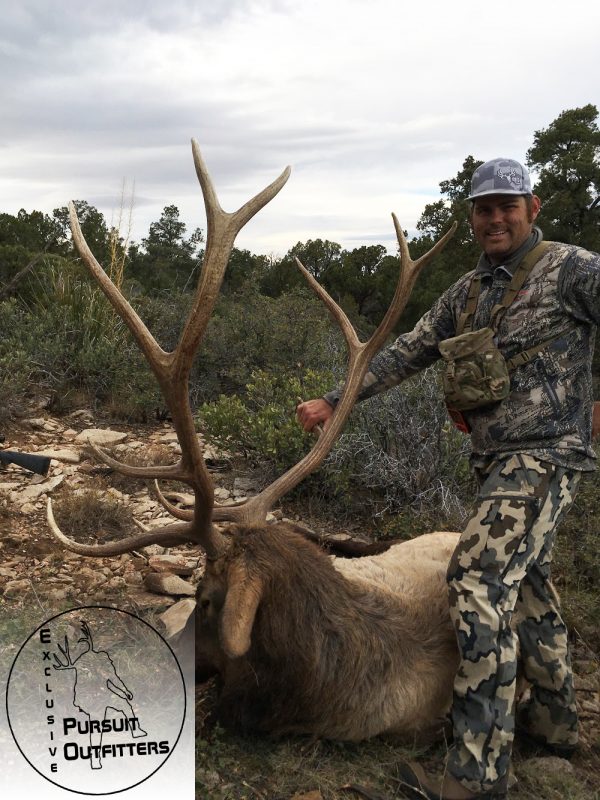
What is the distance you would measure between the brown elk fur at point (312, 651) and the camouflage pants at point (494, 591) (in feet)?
0.88

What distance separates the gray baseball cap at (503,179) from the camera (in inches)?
122

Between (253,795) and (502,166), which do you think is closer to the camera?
(253,795)

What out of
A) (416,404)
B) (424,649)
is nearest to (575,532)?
Answer: (416,404)

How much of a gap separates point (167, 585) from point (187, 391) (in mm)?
1790

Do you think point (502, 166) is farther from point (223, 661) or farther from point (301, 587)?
point (223, 661)

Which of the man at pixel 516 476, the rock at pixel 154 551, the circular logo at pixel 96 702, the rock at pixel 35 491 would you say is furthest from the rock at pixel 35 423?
the man at pixel 516 476

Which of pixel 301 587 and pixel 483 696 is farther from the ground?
pixel 301 587

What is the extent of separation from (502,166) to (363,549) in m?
2.44

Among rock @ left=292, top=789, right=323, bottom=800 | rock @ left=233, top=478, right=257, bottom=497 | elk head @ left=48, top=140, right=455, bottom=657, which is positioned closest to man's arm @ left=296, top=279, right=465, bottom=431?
elk head @ left=48, top=140, right=455, bottom=657

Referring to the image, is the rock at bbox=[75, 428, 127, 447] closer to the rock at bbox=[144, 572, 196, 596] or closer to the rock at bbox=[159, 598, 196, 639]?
the rock at bbox=[144, 572, 196, 596]

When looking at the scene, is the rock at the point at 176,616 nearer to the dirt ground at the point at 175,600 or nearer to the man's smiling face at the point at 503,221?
the dirt ground at the point at 175,600

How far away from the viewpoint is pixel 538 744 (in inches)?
128

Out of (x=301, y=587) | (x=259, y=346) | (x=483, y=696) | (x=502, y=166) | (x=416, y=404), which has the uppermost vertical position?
(x=502, y=166)

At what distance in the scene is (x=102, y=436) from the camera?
6.36 metres
